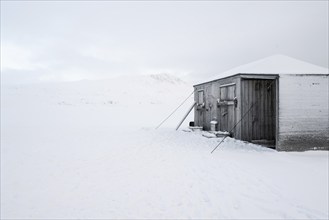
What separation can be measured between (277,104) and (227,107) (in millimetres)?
2903

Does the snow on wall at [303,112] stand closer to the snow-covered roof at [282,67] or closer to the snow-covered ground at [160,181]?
the snow-covered roof at [282,67]

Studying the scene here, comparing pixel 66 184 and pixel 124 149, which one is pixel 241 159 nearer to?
pixel 124 149

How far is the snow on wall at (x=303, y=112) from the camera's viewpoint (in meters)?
10.3

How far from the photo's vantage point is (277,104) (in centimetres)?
1030

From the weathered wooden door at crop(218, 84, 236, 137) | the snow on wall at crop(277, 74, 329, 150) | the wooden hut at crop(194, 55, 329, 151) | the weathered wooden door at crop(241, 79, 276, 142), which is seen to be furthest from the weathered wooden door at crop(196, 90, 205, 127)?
the snow on wall at crop(277, 74, 329, 150)

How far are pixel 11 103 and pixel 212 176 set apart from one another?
30.2 meters

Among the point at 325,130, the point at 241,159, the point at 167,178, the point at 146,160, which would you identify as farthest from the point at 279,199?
the point at 325,130

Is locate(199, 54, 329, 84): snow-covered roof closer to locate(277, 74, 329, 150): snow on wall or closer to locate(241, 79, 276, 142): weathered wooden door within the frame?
locate(277, 74, 329, 150): snow on wall

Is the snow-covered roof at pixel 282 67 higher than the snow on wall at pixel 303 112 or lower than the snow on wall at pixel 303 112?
higher

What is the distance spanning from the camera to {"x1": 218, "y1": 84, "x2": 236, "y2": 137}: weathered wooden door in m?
12.2

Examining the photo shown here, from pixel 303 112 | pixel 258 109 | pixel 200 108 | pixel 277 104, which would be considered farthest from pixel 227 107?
Result: pixel 200 108

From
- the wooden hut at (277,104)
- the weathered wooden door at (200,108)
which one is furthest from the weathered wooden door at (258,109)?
the weathered wooden door at (200,108)

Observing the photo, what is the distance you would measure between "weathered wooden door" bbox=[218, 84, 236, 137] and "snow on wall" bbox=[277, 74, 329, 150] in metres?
2.18

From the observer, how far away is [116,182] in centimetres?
632
